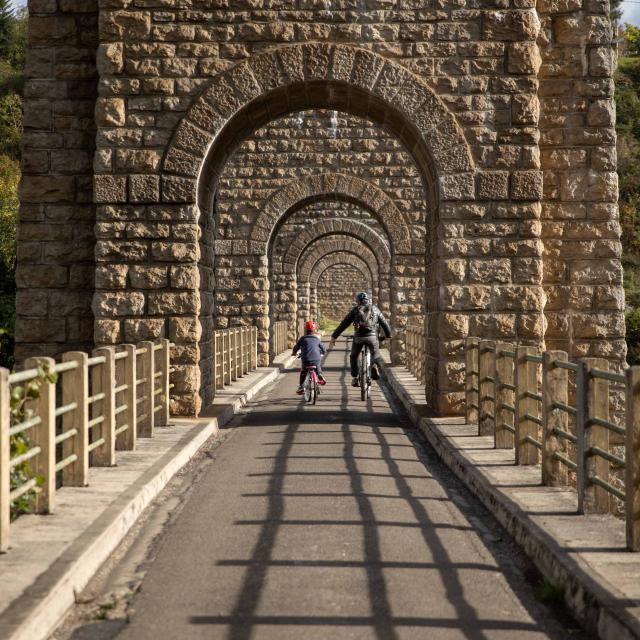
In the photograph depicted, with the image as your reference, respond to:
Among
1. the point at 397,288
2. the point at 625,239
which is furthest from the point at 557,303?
the point at 625,239

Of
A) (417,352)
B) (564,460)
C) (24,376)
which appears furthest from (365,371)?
(24,376)

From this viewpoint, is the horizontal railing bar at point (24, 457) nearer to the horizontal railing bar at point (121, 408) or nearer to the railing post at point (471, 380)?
the horizontal railing bar at point (121, 408)

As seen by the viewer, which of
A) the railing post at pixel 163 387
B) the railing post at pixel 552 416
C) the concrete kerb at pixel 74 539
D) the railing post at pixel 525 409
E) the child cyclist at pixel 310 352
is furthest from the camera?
the child cyclist at pixel 310 352

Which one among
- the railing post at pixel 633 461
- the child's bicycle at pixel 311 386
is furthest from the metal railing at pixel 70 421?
the child's bicycle at pixel 311 386

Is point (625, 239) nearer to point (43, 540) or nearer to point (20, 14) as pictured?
point (43, 540)

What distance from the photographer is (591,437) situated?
636 centimetres

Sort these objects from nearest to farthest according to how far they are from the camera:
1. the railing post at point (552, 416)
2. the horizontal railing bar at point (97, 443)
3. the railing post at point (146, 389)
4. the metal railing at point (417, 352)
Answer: the railing post at point (552, 416) < the horizontal railing bar at point (97, 443) < the railing post at point (146, 389) < the metal railing at point (417, 352)

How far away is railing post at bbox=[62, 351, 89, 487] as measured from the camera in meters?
7.08

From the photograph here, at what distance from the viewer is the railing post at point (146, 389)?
1000cm

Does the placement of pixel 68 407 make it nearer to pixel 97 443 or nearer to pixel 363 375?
pixel 97 443

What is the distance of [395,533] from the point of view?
6148 mm

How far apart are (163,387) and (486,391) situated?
3.44 meters

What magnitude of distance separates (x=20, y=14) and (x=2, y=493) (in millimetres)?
69898

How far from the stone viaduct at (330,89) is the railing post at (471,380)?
17.6 inches
